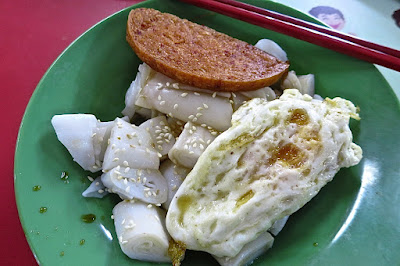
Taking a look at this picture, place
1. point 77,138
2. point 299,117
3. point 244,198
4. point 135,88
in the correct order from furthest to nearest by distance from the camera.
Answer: point 135,88 < point 77,138 < point 299,117 < point 244,198

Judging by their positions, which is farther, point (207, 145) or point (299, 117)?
point (207, 145)

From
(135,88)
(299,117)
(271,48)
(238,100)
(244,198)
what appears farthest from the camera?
(271,48)

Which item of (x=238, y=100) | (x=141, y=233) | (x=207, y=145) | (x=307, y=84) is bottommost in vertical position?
(x=141, y=233)

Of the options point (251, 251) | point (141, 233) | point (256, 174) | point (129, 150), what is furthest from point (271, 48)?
point (141, 233)

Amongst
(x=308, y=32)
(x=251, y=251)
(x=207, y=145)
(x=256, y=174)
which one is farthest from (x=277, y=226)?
(x=308, y=32)

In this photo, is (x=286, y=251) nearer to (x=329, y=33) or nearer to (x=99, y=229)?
(x=99, y=229)

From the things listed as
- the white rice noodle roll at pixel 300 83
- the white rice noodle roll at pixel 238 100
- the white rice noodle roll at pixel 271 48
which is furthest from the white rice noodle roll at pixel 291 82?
the white rice noodle roll at pixel 238 100

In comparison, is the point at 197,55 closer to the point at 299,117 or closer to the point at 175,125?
the point at 175,125

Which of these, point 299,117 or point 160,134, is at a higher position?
point 299,117
